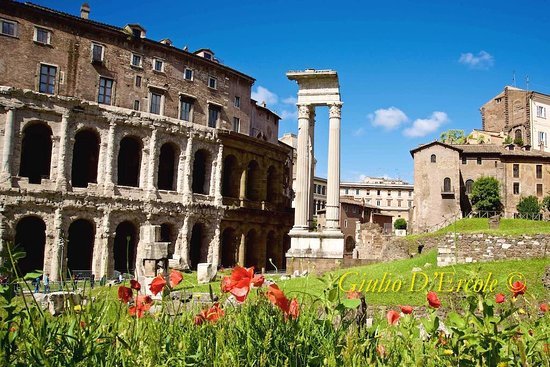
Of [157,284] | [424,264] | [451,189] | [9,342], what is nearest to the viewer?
[9,342]

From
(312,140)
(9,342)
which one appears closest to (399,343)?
(9,342)

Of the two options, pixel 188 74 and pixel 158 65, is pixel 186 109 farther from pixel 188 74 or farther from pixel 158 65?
pixel 158 65

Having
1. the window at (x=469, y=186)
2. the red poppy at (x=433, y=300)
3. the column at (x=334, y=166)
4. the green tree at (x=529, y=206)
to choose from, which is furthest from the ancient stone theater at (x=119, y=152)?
the green tree at (x=529, y=206)

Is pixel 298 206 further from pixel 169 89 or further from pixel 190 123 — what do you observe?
pixel 169 89

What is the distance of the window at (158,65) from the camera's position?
3469 cm

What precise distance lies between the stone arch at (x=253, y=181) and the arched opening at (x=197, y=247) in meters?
5.47

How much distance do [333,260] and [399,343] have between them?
23.3 m

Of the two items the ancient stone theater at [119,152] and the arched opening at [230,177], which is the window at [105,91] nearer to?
the ancient stone theater at [119,152]

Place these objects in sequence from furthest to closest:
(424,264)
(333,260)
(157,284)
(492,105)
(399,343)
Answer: (492,105), (333,260), (424,264), (399,343), (157,284)

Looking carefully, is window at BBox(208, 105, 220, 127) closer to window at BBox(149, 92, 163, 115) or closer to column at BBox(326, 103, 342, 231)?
window at BBox(149, 92, 163, 115)

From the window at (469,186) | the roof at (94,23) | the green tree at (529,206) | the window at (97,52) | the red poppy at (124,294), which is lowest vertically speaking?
the red poppy at (124,294)

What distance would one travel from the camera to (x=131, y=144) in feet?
114

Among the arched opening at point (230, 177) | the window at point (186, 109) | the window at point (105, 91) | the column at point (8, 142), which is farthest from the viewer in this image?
the arched opening at point (230, 177)

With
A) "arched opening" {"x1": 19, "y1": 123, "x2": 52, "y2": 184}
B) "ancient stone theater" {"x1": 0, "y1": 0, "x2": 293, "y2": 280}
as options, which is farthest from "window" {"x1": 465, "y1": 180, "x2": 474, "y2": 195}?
"arched opening" {"x1": 19, "y1": 123, "x2": 52, "y2": 184}
